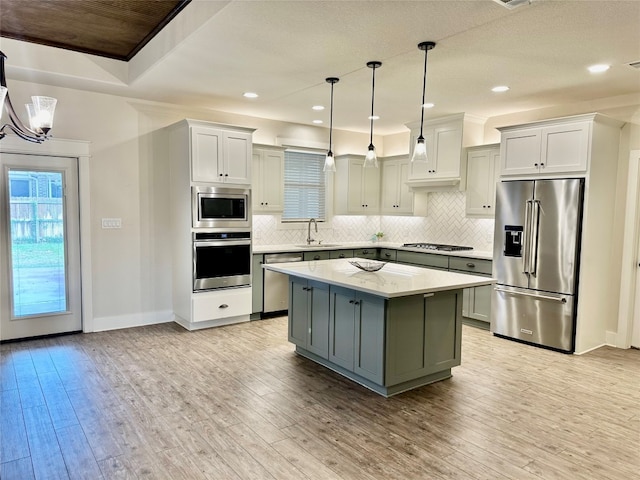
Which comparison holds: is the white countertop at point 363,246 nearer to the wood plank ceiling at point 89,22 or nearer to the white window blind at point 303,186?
the white window blind at point 303,186

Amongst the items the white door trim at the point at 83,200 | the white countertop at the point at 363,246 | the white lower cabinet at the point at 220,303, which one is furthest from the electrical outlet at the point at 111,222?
the white countertop at the point at 363,246

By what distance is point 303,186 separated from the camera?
677 centimetres

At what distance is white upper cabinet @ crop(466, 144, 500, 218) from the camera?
17.8 ft

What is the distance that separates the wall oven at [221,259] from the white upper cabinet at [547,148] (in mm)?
3225

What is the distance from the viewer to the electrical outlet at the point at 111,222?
4980 mm

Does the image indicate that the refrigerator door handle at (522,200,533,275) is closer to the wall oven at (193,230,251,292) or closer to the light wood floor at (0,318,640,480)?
the light wood floor at (0,318,640,480)

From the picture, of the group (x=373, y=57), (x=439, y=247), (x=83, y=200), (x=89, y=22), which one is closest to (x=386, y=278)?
(x=373, y=57)

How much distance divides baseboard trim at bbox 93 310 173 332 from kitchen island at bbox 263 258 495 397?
2.23 metres

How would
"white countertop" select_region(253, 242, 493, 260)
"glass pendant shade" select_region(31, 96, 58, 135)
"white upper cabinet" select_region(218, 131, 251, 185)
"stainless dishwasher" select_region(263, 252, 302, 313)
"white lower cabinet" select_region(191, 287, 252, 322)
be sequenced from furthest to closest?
"stainless dishwasher" select_region(263, 252, 302, 313)
"white countertop" select_region(253, 242, 493, 260)
"white upper cabinet" select_region(218, 131, 251, 185)
"white lower cabinet" select_region(191, 287, 252, 322)
"glass pendant shade" select_region(31, 96, 58, 135)

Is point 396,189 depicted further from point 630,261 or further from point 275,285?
point 630,261

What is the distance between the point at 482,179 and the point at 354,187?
6.73ft

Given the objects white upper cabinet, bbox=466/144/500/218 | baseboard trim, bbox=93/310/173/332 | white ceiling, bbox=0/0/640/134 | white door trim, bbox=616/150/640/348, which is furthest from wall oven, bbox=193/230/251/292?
white door trim, bbox=616/150/640/348

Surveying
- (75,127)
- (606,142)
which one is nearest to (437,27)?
(606,142)

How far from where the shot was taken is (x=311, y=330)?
4.06 meters
